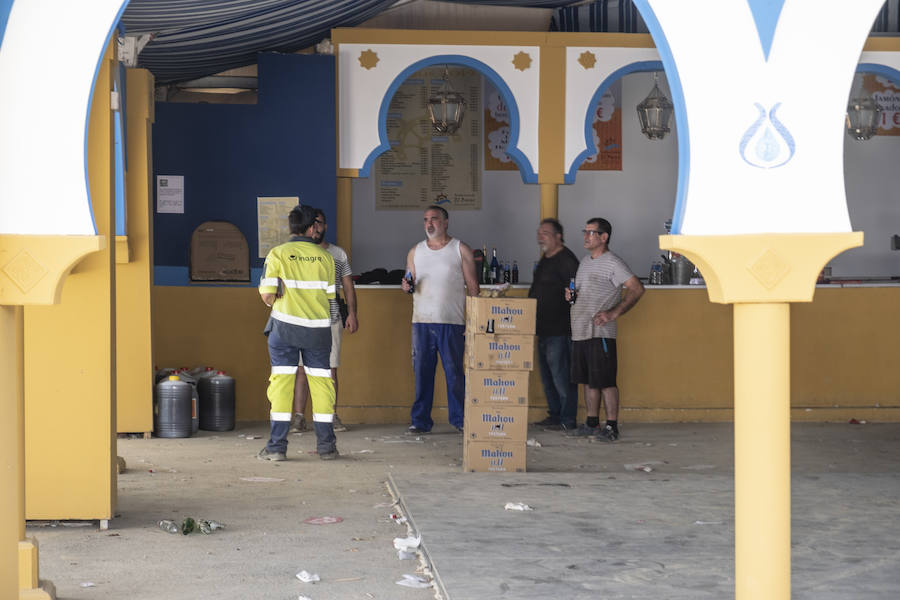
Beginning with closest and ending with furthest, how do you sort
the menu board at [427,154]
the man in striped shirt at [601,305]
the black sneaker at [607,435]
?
the man in striped shirt at [601,305]
the black sneaker at [607,435]
the menu board at [427,154]

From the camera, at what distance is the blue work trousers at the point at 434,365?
880 cm

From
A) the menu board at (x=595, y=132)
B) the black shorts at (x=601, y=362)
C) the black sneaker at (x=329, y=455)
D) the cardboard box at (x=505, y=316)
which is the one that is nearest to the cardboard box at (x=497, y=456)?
the cardboard box at (x=505, y=316)

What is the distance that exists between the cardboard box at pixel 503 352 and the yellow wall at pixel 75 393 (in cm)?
244

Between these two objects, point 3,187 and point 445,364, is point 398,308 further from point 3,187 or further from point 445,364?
point 3,187

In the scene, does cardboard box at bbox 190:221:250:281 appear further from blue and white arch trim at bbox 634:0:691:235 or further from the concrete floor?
blue and white arch trim at bbox 634:0:691:235

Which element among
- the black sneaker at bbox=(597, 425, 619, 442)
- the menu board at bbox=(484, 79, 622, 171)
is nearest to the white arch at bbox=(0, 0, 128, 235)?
the black sneaker at bbox=(597, 425, 619, 442)

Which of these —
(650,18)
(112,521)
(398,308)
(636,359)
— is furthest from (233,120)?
(650,18)

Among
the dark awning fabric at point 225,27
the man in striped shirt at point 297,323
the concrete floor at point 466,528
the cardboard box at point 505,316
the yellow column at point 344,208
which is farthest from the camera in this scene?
the yellow column at point 344,208

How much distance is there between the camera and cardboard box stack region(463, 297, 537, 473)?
7203mm

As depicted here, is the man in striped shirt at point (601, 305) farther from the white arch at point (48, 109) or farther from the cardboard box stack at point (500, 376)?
the white arch at point (48, 109)

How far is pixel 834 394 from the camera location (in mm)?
9891

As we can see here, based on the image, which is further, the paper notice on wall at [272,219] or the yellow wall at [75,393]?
the paper notice on wall at [272,219]

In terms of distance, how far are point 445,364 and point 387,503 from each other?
103 inches

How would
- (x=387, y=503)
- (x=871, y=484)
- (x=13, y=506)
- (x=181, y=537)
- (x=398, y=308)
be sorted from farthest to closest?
(x=398, y=308) < (x=871, y=484) < (x=387, y=503) < (x=181, y=537) < (x=13, y=506)
